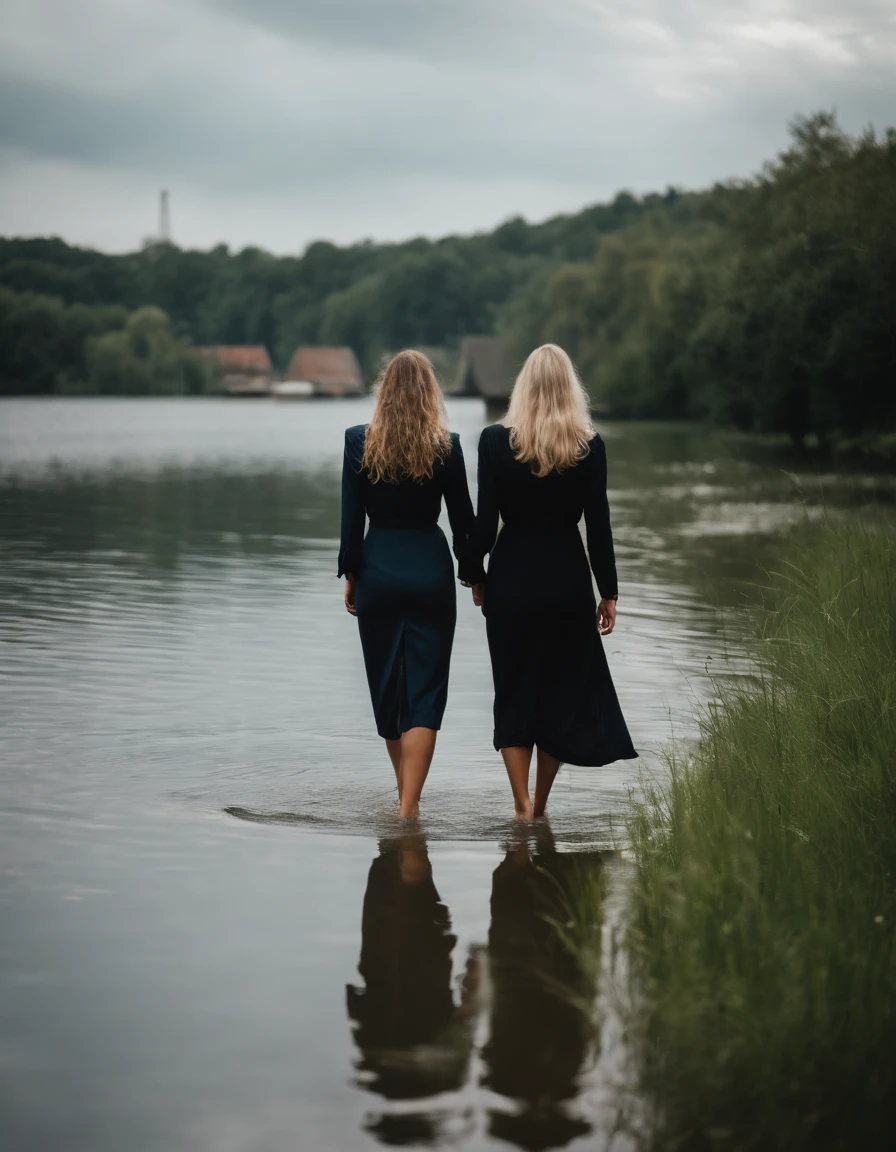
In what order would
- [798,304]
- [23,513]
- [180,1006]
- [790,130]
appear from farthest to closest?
[790,130]
[798,304]
[23,513]
[180,1006]

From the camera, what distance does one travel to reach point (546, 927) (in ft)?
18.2

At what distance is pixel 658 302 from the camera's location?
7900cm

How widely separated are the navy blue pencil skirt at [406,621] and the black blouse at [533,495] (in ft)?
0.70

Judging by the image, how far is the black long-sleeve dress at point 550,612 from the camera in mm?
6871

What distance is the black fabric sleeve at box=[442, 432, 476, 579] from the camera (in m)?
6.91

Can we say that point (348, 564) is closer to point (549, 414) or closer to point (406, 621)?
point (406, 621)

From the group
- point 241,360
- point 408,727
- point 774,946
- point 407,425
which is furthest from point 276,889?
point 241,360

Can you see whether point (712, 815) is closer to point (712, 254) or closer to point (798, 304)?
point (798, 304)

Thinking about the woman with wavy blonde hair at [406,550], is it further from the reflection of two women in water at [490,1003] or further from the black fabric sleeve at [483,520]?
the reflection of two women in water at [490,1003]

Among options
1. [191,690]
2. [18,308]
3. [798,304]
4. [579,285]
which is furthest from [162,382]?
[191,690]

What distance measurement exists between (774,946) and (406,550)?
328 cm

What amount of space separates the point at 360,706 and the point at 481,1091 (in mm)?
5796

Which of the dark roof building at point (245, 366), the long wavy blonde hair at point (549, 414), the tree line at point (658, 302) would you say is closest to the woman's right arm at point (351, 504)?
the long wavy blonde hair at point (549, 414)

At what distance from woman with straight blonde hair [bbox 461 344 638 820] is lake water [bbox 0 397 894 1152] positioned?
38cm
